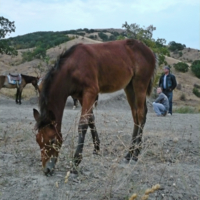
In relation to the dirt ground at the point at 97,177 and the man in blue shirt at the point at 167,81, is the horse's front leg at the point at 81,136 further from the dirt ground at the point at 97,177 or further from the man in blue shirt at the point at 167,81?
the man in blue shirt at the point at 167,81

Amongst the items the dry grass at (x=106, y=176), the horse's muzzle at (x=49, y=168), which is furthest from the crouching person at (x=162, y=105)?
the horse's muzzle at (x=49, y=168)

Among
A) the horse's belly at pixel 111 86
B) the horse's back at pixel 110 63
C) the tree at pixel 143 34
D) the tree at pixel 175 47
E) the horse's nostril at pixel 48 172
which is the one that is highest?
the tree at pixel 175 47

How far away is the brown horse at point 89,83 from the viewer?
187 inches

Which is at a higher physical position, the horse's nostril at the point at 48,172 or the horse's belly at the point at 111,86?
the horse's belly at the point at 111,86

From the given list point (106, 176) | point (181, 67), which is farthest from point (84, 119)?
point (181, 67)

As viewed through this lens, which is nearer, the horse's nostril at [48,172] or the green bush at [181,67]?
the horse's nostril at [48,172]

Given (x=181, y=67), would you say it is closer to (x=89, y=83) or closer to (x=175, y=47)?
(x=175, y=47)

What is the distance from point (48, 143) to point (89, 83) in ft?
3.81

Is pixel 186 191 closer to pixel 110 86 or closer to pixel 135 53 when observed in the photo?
pixel 110 86

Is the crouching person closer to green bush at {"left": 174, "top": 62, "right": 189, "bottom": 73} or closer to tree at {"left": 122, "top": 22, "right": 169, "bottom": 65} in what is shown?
tree at {"left": 122, "top": 22, "right": 169, "bottom": 65}

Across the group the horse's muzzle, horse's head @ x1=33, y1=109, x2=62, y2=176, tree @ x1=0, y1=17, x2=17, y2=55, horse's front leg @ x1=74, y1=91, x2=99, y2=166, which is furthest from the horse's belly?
tree @ x1=0, y1=17, x2=17, y2=55

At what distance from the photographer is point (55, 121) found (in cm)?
484

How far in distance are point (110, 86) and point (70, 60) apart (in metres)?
0.99

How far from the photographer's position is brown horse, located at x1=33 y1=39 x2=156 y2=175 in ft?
15.6
